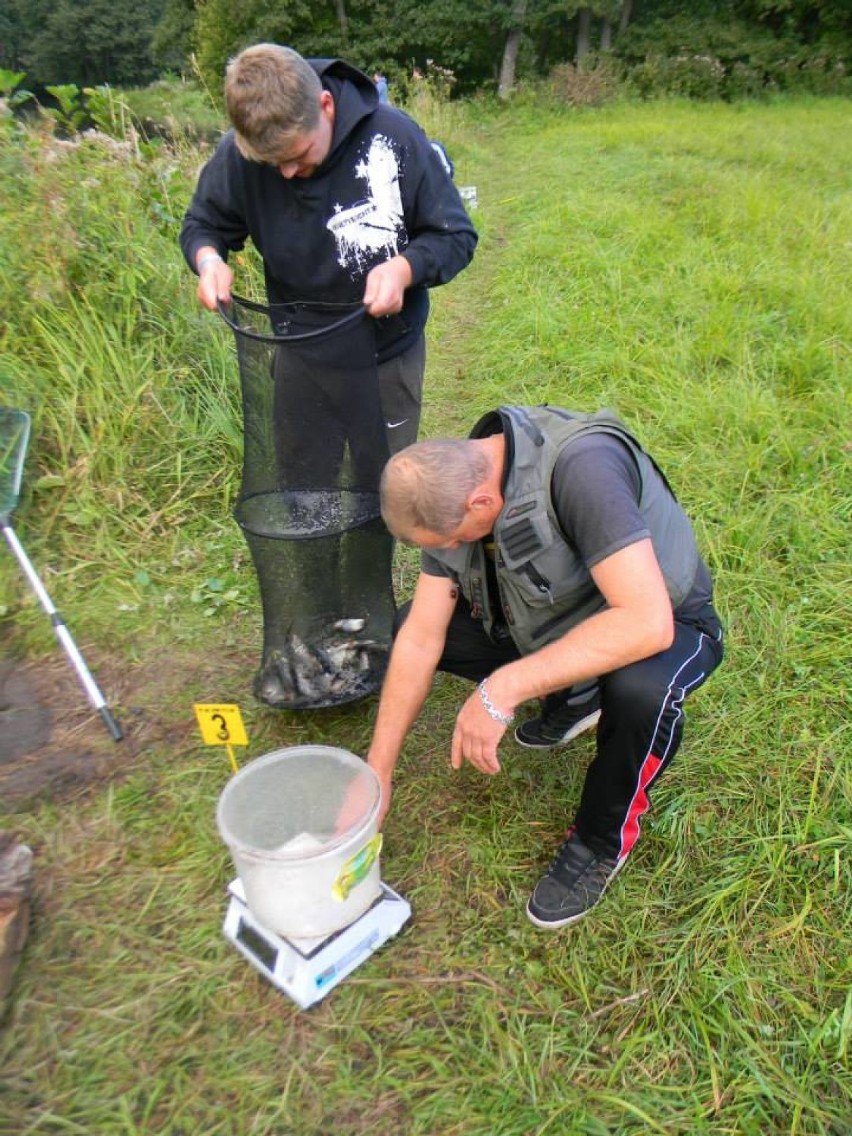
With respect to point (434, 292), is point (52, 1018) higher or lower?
higher

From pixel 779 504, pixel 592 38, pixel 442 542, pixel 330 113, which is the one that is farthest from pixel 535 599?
pixel 592 38

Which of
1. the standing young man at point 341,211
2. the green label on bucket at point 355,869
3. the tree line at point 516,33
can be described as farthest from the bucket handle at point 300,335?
the tree line at point 516,33

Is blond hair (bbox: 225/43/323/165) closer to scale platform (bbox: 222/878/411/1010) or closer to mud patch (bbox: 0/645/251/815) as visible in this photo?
mud patch (bbox: 0/645/251/815)

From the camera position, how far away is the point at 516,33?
1909 centimetres

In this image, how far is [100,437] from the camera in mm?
3123

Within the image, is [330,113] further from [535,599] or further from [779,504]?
[779,504]

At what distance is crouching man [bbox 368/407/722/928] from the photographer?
5.02 ft

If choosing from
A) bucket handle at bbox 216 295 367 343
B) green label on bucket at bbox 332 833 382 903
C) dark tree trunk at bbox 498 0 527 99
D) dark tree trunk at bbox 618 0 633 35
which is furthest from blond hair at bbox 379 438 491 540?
dark tree trunk at bbox 618 0 633 35

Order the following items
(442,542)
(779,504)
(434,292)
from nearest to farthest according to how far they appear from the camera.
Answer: (442,542) → (779,504) → (434,292)

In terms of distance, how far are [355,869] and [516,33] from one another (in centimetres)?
2236

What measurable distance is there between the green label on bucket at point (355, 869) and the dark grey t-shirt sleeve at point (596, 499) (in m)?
0.71

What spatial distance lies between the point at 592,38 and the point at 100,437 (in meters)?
24.1

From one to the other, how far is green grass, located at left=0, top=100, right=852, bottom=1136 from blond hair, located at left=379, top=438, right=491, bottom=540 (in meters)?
0.91

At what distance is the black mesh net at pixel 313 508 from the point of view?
207 cm
